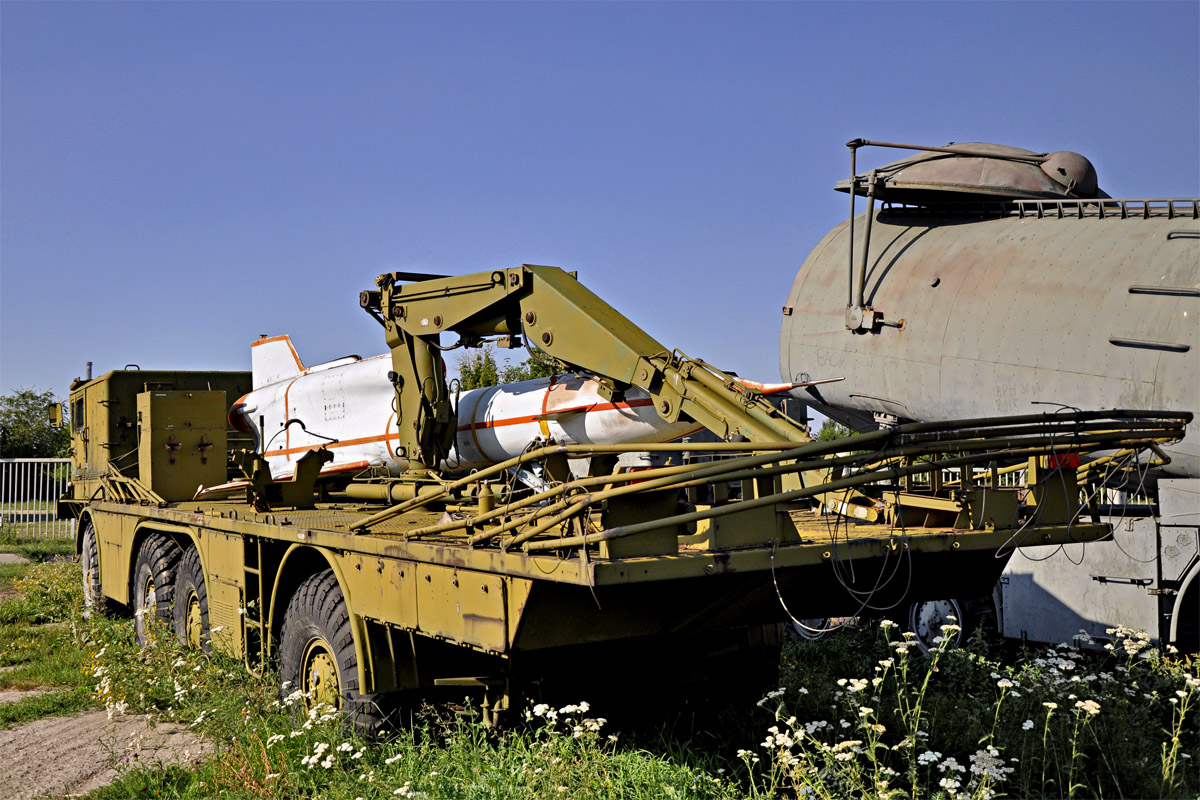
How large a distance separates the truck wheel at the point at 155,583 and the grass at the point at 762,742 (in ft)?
3.47

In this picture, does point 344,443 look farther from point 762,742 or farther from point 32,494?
point 32,494

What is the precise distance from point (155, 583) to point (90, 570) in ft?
11.9

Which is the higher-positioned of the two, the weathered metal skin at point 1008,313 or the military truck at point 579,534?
the weathered metal skin at point 1008,313

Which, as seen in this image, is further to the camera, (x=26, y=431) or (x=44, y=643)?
(x=26, y=431)

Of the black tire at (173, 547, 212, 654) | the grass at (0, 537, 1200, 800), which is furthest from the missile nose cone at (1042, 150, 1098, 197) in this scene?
the black tire at (173, 547, 212, 654)

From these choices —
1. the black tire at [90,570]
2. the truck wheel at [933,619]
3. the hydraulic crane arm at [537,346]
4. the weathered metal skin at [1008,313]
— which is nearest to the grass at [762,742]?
the truck wheel at [933,619]

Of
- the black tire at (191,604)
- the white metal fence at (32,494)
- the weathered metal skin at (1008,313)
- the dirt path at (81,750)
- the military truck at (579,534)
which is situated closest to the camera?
the military truck at (579,534)

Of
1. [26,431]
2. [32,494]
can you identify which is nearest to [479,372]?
[32,494]

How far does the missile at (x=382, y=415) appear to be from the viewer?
8711 millimetres

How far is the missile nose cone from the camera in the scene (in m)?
10.3

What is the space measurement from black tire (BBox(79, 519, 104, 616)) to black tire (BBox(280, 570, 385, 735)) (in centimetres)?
583

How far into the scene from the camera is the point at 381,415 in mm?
9938

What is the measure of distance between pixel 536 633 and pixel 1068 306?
6.49 metres

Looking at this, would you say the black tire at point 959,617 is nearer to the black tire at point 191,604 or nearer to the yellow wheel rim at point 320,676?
the yellow wheel rim at point 320,676
